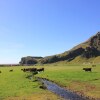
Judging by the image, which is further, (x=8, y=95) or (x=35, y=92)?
(x=35, y=92)

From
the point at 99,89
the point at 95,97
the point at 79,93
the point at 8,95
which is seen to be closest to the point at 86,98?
the point at 95,97

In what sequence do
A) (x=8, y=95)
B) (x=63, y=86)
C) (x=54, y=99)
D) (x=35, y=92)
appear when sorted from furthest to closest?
(x=63, y=86)
(x=35, y=92)
(x=8, y=95)
(x=54, y=99)

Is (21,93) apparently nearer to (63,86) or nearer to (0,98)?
(0,98)

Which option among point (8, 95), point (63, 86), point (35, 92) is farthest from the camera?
point (63, 86)

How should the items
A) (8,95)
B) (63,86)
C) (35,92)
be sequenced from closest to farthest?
(8,95) → (35,92) → (63,86)

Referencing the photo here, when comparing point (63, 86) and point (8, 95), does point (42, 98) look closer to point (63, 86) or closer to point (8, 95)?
point (8, 95)

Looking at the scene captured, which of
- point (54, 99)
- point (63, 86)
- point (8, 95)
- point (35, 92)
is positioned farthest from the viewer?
point (63, 86)

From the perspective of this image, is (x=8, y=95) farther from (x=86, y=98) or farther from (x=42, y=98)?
(x=86, y=98)

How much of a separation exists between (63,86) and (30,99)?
16.6 meters

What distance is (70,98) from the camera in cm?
3609

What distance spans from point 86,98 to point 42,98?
20.1ft

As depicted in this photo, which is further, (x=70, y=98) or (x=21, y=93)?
(x=21, y=93)

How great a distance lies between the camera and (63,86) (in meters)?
50.4

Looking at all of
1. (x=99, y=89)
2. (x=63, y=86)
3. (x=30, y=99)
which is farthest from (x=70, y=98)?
(x=63, y=86)
